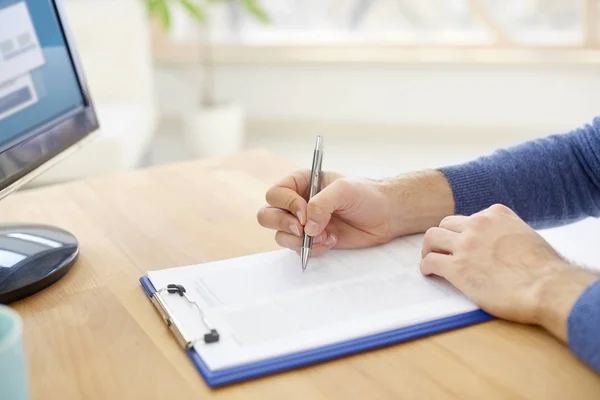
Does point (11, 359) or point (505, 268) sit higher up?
point (11, 359)

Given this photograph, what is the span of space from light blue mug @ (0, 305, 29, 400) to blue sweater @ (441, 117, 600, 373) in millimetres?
611

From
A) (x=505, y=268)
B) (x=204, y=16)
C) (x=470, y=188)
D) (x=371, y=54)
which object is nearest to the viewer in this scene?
(x=505, y=268)

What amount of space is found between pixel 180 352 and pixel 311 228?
0.25 meters

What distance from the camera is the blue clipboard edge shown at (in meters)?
0.60

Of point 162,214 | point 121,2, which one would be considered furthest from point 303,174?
point 121,2

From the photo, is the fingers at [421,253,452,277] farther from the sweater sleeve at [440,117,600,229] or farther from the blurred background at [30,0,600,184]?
the blurred background at [30,0,600,184]

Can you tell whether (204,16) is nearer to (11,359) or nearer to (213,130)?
(213,130)

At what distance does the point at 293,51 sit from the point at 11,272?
114 inches

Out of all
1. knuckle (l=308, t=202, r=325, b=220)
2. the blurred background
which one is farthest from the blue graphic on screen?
the blurred background

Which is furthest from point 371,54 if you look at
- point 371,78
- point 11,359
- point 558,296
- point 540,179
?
point 11,359

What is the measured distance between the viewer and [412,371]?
61cm

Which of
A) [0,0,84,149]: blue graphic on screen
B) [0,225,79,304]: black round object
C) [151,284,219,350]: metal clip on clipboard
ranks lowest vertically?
[151,284,219,350]: metal clip on clipboard

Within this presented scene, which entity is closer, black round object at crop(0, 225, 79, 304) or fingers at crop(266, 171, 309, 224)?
black round object at crop(0, 225, 79, 304)

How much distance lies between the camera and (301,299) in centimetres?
73
